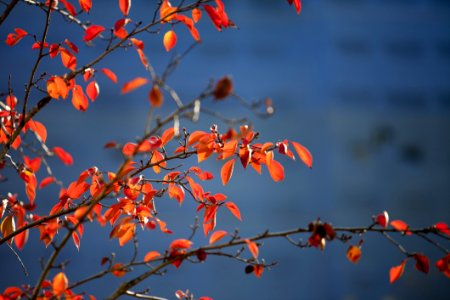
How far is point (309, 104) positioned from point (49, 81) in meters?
9.03

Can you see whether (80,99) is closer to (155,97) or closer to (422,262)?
(155,97)

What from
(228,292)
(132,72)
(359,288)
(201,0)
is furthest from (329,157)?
(201,0)

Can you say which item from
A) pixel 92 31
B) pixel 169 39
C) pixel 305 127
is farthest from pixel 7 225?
pixel 305 127

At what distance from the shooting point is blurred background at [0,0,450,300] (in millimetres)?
9109

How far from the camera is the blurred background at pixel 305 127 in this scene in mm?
9109

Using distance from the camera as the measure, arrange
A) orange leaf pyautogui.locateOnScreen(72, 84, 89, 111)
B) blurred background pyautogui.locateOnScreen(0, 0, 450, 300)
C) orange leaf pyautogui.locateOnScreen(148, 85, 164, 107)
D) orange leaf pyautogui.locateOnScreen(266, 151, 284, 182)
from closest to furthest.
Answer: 1. orange leaf pyautogui.locateOnScreen(148, 85, 164, 107)
2. orange leaf pyautogui.locateOnScreen(266, 151, 284, 182)
3. orange leaf pyautogui.locateOnScreen(72, 84, 89, 111)
4. blurred background pyautogui.locateOnScreen(0, 0, 450, 300)

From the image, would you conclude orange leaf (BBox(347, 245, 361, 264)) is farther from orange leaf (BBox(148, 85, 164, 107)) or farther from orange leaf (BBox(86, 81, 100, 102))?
orange leaf (BBox(86, 81, 100, 102))

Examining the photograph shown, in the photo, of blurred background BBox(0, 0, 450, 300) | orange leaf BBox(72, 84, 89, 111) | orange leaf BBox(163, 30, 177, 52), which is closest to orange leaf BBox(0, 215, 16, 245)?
Result: orange leaf BBox(72, 84, 89, 111)

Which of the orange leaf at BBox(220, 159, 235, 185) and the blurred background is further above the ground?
the blurred background

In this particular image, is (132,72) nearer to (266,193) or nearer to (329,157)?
(266,193)

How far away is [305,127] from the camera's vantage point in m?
10.1

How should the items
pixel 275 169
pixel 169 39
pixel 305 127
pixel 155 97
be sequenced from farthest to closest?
pixel 305 127
pixel 169 39
pixel 275 169
pixel 155 97

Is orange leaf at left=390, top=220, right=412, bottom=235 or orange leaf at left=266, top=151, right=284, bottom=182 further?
orange leaf at left=266, top=151, right=284, bottom=182

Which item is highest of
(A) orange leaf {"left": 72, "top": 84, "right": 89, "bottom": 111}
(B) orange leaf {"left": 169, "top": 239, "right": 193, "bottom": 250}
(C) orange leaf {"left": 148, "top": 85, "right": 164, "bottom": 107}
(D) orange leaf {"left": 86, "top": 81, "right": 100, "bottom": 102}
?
(D) orange leaf {"left": 86, "top": 81, "right": 100, "bottom": 102}
